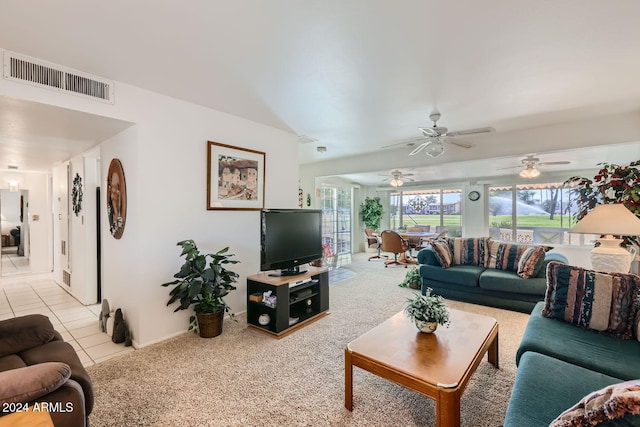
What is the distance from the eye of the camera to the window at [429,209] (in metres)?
8.59

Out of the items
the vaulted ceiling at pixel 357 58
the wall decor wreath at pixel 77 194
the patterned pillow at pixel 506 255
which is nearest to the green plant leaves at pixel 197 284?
the vaulted ceiling at pixel 357 58

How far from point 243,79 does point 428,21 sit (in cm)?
158

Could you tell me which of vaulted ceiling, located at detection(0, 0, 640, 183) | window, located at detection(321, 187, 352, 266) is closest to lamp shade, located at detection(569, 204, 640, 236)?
vaulted ceiling, located at detection(0, 0, 640, 183)

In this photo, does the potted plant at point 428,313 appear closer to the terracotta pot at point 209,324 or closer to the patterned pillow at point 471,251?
the terracotta pot at point 209,324

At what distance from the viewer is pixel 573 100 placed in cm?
293

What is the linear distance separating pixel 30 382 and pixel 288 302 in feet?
6.67

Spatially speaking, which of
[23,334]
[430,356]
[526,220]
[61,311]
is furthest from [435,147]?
[526,220]

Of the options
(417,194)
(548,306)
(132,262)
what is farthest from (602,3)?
(417,194)

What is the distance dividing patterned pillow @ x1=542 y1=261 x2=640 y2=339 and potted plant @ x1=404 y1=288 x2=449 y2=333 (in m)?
Result: 0.95

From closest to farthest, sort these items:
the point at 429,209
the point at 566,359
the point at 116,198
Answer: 1. the point at 566,359
2. the point at 116,198
3. the point at 429,209

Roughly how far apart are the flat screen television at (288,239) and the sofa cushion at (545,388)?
7.33ft

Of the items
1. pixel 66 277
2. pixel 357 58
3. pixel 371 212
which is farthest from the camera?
pixel 371 212

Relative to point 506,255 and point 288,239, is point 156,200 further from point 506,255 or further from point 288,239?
point 506,255

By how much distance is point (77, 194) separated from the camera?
405 cm
